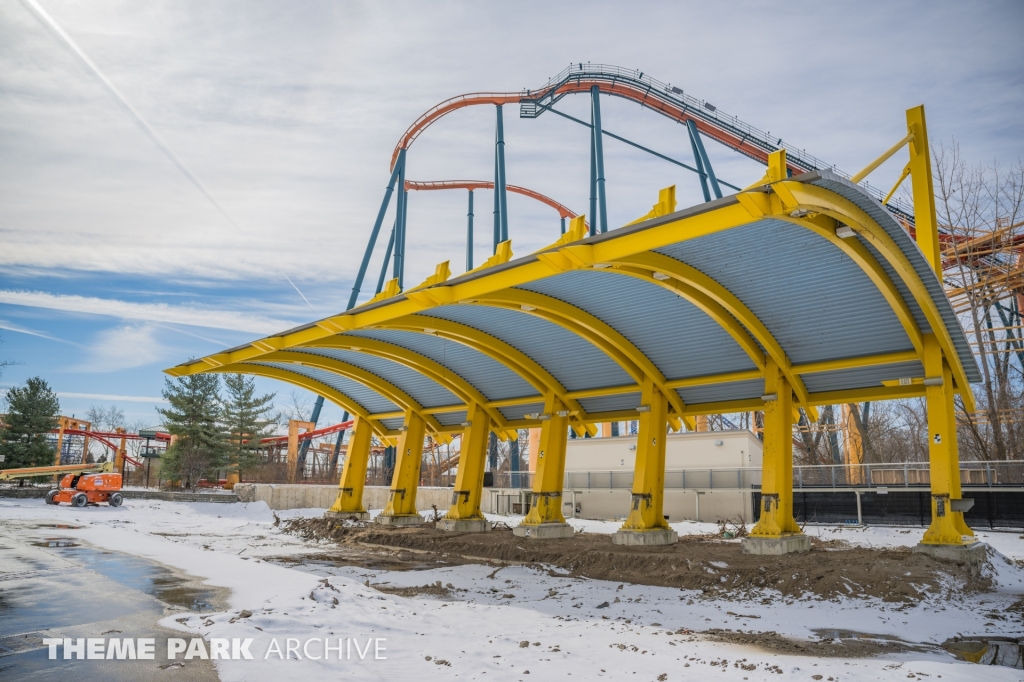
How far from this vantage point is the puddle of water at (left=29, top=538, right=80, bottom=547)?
1480 cm

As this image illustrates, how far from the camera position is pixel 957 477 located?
14.1 metres

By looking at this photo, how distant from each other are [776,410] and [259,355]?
14.8 metres

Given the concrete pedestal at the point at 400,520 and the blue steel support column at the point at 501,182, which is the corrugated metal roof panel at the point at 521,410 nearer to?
the concrete pedestal at the point at 400,520

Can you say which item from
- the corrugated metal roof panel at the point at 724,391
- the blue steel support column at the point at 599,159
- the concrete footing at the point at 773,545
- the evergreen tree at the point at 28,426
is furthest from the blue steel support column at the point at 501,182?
the evergreen tree at the point at 28,426

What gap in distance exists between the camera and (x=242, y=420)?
46062 mm

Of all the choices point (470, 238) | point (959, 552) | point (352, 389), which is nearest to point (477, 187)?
point (470, 238)

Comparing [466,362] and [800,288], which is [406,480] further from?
[800,288]

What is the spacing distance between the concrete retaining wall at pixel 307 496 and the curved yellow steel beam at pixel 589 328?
61.3 ft

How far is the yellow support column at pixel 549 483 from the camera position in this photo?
19.2 metres

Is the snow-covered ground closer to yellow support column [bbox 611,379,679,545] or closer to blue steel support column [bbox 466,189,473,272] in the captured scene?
yellow support column [bbox 611,379,679,545]

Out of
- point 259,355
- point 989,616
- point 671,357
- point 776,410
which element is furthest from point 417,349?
point 989,616

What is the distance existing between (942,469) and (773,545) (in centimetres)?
382

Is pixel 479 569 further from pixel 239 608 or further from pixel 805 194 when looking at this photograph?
pixel 805 194

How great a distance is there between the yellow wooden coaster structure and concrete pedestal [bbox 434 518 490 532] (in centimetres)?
8
